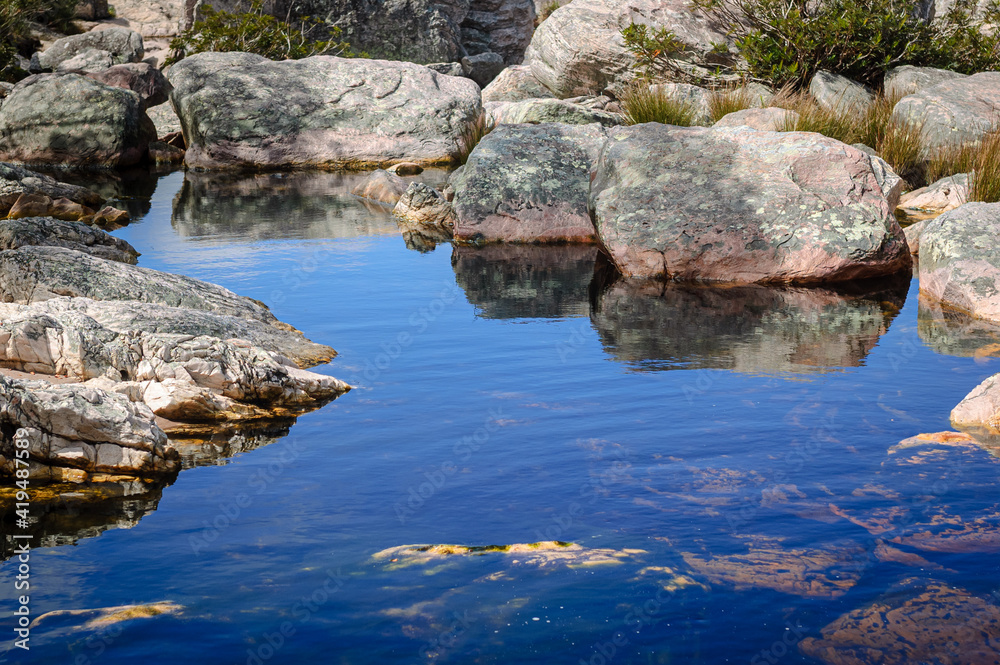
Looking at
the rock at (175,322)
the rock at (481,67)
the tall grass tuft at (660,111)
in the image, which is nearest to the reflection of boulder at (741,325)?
the rock at (175,322)

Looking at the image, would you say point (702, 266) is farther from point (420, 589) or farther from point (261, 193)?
point (261, 193)

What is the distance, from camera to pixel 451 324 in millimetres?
6758

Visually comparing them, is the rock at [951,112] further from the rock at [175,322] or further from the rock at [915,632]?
the rock at [915,632]

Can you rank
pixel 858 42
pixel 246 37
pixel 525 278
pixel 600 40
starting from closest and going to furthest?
pixel 525 278, pixel 858 42, pixel 600 40, pixel 246 37

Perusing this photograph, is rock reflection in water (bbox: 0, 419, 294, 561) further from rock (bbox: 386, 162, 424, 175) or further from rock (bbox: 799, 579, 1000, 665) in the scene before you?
rock (bbox: 386, 162, 424, 175)

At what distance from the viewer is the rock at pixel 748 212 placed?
25.9 feet

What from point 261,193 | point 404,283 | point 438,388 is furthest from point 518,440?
point 261,193

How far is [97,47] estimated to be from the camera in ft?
78.9

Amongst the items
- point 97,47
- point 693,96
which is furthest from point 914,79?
point 97,47

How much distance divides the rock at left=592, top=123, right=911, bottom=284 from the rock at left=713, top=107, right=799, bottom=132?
11.3ft

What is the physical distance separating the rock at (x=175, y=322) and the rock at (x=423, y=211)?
5.04 m

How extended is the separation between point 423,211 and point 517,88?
388 inches

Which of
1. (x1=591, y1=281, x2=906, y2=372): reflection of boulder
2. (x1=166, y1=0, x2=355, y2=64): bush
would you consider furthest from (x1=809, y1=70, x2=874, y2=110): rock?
(x1=166, y1=0, x2=355, y2=64): bush

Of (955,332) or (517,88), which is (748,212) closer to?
(955,332)
